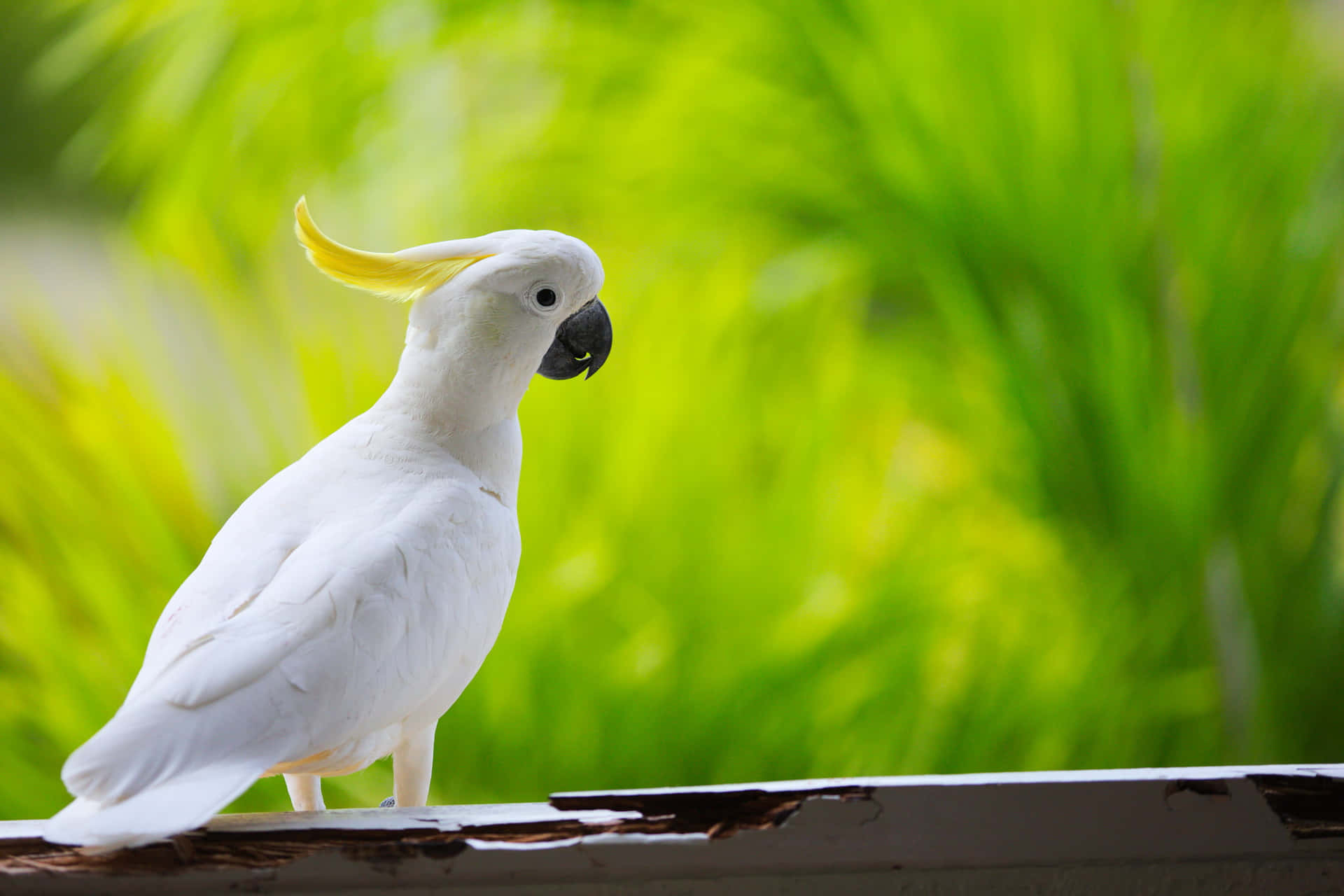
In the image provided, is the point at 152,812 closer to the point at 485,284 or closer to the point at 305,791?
the point at 305,791

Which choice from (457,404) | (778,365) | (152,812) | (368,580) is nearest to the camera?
(152,812)

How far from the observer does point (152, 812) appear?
44 cm

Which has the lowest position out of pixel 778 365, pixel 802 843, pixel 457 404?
pixel 802 843

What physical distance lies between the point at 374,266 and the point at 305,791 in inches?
14.2

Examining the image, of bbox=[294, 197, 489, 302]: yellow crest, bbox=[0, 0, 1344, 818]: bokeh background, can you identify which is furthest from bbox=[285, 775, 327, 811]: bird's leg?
bbox=[0, 0, 1344, 818]: bokeh background

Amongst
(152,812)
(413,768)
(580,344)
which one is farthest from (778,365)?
(152,812)

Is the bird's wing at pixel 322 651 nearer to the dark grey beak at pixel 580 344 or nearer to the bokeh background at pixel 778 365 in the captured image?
the dark grey beak at pixel 580 344

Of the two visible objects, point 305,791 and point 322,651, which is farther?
point 305,791

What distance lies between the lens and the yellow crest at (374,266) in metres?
0.65

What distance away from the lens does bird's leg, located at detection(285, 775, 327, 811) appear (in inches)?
25.5

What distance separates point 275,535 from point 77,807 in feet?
0.61

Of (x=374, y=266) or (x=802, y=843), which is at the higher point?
(x=374, y=266)

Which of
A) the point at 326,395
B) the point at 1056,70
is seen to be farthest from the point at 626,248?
the point at 1056,70

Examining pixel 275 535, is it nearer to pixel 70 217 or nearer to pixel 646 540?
pixel 646 540
